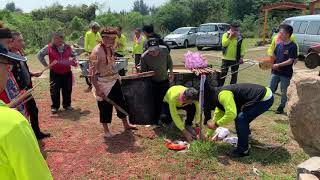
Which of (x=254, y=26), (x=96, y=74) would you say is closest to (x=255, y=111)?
(x=96, y=74)

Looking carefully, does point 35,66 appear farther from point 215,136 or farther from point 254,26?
point 254,26

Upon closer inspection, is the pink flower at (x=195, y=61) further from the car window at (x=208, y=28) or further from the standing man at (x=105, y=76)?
the car window at (x=208, y=28)

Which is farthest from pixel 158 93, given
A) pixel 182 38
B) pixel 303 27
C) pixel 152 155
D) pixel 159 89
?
pixel 182 38

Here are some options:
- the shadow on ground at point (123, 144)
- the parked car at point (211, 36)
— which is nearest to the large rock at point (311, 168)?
the shadow on ground at point (123, 144)

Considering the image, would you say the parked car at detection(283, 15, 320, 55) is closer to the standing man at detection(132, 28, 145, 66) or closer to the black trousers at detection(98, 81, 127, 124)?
the standing man at detection(132, 28, 145, 66)

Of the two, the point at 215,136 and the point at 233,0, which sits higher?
the point at 233,0

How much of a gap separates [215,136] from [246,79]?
6262 mm

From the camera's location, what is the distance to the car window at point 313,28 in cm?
1531

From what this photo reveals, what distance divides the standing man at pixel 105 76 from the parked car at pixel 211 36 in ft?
52.9

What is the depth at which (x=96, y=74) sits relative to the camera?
234 inches

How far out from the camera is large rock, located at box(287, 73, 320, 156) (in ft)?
17.0

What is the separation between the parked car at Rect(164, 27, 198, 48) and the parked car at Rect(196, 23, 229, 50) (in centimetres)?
145

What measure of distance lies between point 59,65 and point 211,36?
1526cm

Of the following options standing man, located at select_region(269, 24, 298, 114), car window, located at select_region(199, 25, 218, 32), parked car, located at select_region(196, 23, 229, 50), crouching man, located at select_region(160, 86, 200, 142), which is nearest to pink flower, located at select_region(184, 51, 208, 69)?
crouching man, located at select_region(160, 86, 200, 142)
